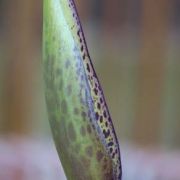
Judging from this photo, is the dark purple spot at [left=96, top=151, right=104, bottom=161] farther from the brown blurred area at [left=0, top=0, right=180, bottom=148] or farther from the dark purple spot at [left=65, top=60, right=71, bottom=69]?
the brown blurred area at [left=0, top=0, right=180, bottom=148]

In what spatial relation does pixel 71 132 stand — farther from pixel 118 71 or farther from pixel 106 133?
pixel 118 71

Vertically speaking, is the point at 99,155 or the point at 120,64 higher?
the point at 120,64

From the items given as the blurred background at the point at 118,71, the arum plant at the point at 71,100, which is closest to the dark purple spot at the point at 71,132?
the arum plant at the point at 71,100

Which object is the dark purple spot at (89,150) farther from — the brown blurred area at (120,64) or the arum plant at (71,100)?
the brown blurred area at (120,64)

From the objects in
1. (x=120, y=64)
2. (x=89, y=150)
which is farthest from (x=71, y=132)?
(x=120, y=64)

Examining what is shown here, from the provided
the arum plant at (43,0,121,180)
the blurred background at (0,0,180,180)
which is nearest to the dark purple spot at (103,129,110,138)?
the arum plant at (43,0,121,180)

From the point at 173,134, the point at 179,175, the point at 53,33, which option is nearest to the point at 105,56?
the point at 173,134

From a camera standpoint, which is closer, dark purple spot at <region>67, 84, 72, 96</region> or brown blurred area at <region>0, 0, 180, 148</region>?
dark purple spot at <region>67, 84, 72, 96</region>

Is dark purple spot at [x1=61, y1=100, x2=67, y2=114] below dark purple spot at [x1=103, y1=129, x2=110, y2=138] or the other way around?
the other way around
